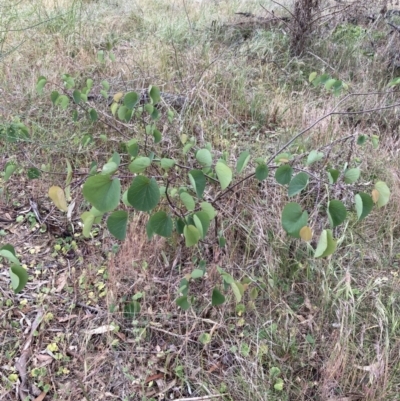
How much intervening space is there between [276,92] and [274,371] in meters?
2.08

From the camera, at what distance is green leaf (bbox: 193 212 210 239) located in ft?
3.07

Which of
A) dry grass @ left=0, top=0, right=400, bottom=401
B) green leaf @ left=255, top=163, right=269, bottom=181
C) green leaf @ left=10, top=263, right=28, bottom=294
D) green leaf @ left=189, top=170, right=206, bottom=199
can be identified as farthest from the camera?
dry grass @ left=0, top=0, right=400, bottom=401

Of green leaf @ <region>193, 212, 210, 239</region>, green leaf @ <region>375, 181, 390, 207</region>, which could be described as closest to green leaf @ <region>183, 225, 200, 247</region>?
green leaf @ <region>193, 212, 210, 239</region>

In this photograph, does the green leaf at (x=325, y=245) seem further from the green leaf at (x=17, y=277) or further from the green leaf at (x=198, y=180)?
the green leaf at (x=17, y=277)

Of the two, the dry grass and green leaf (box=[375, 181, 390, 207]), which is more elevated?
green leaf (box=[375, 181, 390, 207])

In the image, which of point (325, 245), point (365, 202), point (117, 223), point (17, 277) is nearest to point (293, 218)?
point (325, 245)

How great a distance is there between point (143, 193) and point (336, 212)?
454mm

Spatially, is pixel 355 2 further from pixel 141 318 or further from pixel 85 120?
pixel 141 318

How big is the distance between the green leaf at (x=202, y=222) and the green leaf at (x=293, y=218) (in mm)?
204

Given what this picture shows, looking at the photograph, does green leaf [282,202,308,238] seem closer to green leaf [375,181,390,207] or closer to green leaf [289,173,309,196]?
green leaf [289,173,309,196]

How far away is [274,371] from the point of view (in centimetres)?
129

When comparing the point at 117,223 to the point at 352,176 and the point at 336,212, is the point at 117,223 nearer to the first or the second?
the point at 336,212

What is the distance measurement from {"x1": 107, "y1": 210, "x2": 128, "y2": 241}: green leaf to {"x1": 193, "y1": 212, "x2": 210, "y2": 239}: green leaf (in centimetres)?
19

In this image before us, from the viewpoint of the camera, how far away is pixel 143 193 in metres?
0.80
